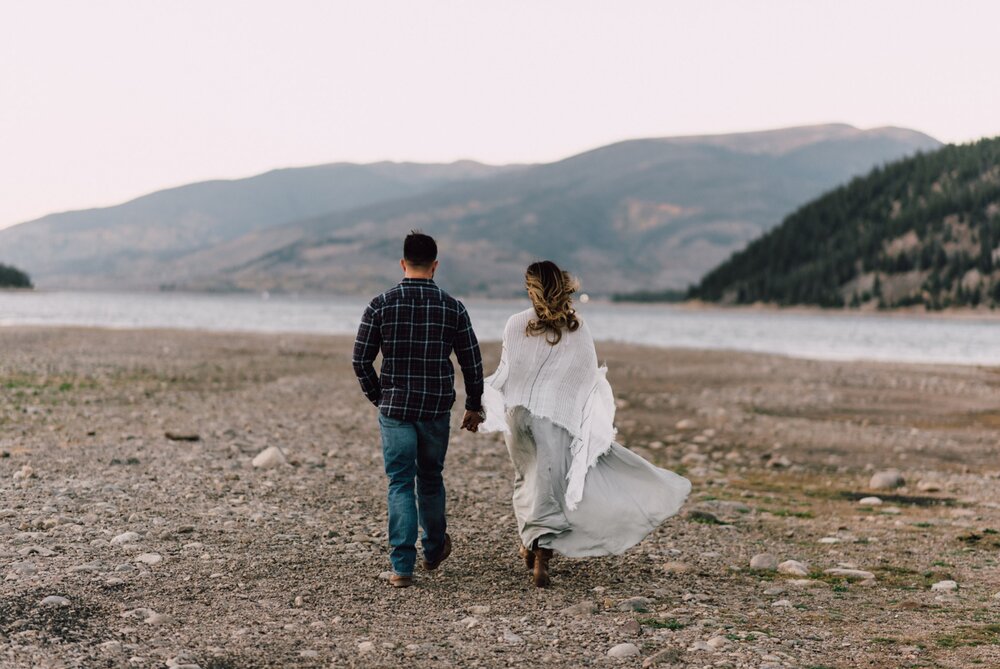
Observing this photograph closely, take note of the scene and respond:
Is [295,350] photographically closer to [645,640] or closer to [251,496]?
→ [251,496]

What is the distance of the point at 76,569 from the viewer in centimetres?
747

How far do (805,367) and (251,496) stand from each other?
110 feet

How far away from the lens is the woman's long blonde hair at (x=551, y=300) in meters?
7.61

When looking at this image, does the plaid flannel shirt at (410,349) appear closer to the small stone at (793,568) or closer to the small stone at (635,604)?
the small stone at (635,604)

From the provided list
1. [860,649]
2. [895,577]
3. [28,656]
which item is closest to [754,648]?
[860,649]

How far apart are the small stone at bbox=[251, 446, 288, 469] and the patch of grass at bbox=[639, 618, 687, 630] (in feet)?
24.5

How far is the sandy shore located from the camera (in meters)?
6.12

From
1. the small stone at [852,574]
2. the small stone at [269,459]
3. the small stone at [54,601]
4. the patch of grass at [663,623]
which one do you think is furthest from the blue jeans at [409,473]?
the small stone at [269,459]

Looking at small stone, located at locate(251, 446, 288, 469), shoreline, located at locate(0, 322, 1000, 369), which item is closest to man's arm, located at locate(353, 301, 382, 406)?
small stone, located at locate(251, 446, 288, 469)

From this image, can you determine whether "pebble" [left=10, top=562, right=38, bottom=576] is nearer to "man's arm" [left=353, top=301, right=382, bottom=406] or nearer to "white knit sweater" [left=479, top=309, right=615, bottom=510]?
"man's arm" [left=353, top=301, right=382, bottom=406]

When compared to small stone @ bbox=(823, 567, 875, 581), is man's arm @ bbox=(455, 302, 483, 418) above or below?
above

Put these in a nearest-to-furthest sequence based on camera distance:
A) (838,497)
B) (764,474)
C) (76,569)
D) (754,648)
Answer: (754,648) → (76,569) → (838,497) → (764,474)

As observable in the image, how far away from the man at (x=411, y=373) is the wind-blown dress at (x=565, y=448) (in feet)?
1.30

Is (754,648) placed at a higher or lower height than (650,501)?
lower
